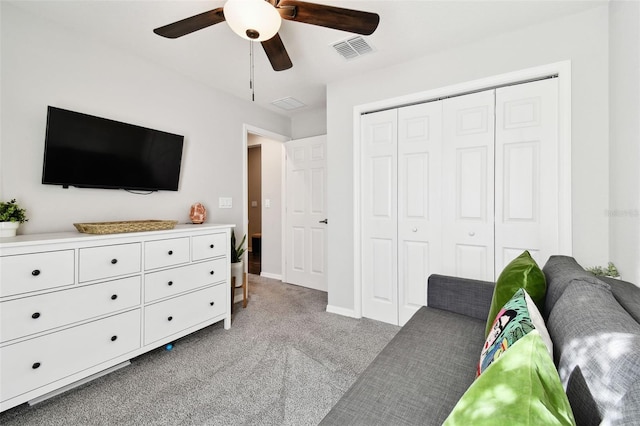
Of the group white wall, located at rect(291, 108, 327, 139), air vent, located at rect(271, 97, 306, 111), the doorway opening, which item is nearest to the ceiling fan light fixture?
air vent, located at rect(271, 97, 306, 111)

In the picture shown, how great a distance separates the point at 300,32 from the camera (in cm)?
209

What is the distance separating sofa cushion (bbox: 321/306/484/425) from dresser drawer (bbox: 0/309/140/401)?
5.50 feet

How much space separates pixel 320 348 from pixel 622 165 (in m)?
2.28

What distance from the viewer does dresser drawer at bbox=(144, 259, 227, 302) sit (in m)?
2.06

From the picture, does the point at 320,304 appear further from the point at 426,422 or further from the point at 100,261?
the point at 426,422

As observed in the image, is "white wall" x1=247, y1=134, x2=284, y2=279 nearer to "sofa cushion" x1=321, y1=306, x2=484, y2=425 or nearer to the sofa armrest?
the sofa armrest

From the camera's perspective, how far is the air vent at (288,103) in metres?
3.45

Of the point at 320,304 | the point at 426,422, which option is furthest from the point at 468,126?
the point at 320,304

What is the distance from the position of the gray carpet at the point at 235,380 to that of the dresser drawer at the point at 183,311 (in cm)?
19

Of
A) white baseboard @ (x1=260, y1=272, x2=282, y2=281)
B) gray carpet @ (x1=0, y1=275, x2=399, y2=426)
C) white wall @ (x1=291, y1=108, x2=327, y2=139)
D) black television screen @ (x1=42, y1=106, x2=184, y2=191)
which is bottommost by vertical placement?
gray carpet @ (x1=0, y1=275, x2=399, y2=426)

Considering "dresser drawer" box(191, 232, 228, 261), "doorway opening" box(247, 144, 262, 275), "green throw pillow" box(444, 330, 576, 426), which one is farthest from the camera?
"doorway opening" box(247, 144, 262, 275)

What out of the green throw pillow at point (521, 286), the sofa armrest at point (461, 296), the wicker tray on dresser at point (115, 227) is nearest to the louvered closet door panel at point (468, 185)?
the sofa armrest at point (461, 296)

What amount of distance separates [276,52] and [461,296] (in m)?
1.99

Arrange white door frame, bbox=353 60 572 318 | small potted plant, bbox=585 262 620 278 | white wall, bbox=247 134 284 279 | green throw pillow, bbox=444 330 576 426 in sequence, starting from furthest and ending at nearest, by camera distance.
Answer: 1. white wall, bbox=247 134 284 279
2. white door frame, bbox=353 60 572 318
3. small potted plant, bbox=585 262 620 278
4. green throw pillow, bbox=444 330 576 426
